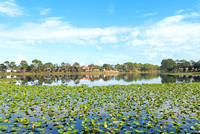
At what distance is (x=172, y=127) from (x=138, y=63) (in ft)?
537

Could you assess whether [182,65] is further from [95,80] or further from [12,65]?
[12,65]

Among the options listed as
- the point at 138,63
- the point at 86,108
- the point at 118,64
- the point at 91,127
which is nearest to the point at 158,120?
the point at 91,127

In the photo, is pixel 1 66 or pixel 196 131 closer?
pixel 196 131

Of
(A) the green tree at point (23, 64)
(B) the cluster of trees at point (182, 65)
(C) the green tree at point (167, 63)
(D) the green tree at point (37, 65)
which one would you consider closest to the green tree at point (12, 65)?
(A) the green tree at point (23, 64)

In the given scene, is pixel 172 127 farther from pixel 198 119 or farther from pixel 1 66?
pixel 1 66

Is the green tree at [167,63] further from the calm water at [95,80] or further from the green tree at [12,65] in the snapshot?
the green tree at [12,65]

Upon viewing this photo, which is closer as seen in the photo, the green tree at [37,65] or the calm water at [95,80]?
the calm water at [95,80]

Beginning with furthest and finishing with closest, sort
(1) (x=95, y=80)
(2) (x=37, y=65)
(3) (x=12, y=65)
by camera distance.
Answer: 1. (3) (x=12, y=65)
2. (2) (x=37, y=65)
3. (1) (x=95, y=80)

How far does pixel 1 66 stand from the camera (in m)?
96.9

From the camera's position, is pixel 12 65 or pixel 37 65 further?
pixel 12 65

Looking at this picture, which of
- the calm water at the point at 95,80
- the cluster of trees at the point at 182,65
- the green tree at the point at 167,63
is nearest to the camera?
the calm water at the point at 95,80

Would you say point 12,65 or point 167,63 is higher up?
point 12,65

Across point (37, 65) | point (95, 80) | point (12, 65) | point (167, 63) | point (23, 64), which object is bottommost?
point (95, 80)

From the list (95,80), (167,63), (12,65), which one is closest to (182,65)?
(167,63)
